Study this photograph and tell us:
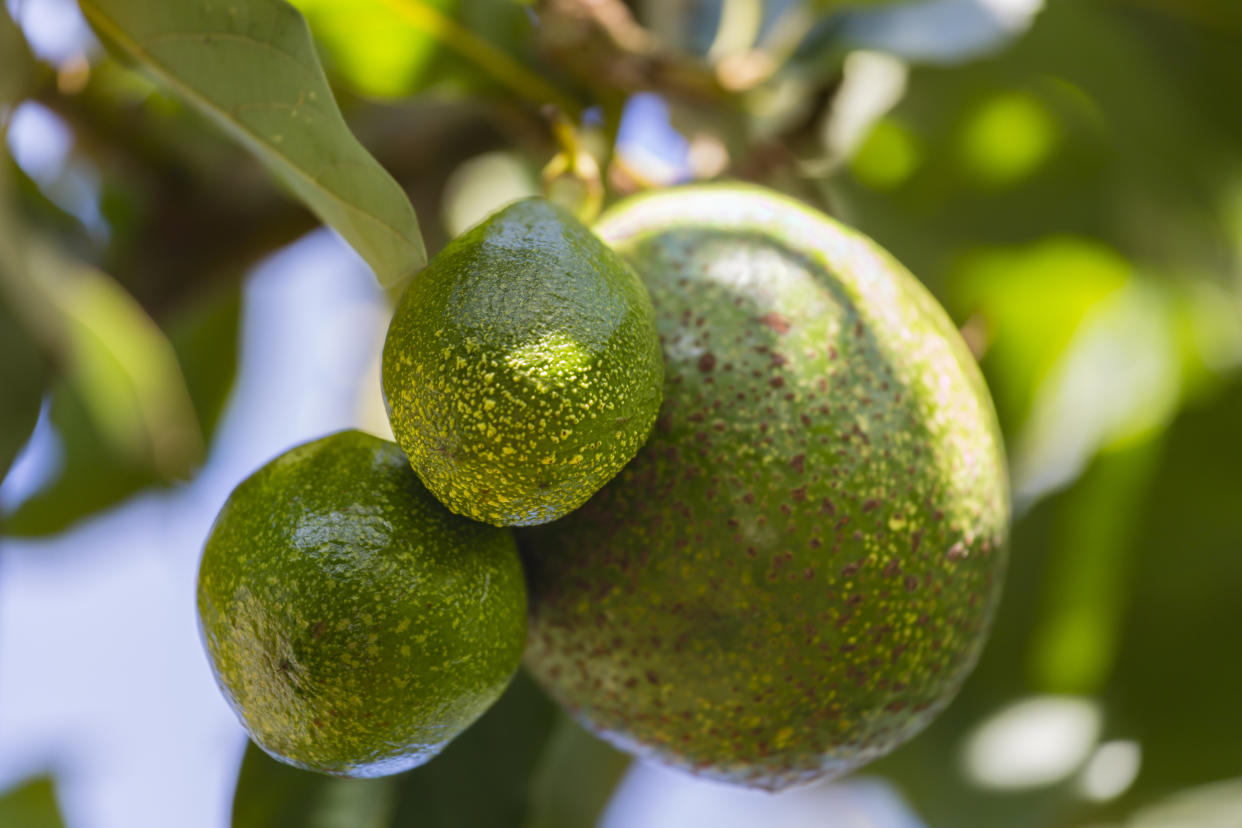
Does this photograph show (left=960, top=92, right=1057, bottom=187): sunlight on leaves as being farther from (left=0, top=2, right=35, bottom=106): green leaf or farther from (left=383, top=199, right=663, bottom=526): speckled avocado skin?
(left=0, top=2, right=35, bottom=106): green leaf

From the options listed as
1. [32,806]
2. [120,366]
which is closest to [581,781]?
[32,806]

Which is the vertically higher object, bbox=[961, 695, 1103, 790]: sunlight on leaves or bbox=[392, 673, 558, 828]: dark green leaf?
bbox=[392, 673, 558, 828]: dark green leaf

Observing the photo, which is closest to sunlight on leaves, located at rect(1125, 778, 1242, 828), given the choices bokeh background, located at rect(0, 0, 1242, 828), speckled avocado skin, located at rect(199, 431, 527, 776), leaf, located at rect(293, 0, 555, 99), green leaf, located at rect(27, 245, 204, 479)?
bokeh background, located at rect(0, 0, 1242, 828)

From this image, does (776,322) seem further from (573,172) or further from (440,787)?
(440,787)

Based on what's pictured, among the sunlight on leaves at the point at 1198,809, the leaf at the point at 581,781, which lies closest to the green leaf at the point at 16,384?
the leaf at the point at 581,781

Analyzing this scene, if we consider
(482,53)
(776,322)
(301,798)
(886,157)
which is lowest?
(301,798)

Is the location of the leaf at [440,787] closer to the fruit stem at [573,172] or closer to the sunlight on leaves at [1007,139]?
the fruit stem at [573,172]
